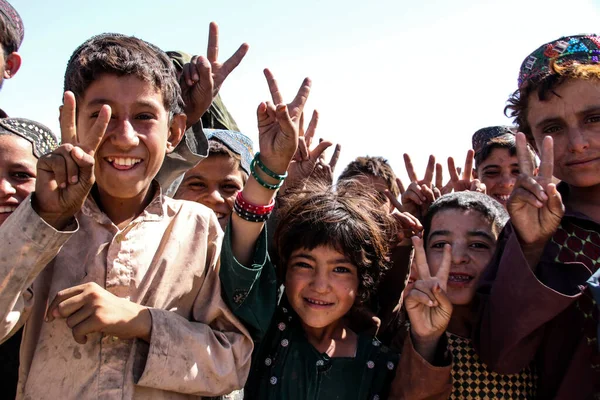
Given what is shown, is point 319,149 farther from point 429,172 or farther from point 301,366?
point 301,366

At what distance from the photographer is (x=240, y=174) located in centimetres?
344

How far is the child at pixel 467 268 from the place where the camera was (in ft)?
7.83

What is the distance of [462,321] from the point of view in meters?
2.61

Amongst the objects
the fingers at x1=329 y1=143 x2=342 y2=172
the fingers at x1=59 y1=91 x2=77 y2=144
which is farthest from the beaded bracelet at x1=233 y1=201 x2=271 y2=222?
the fingers at x1=329 y1=143 x2=342 y2=172

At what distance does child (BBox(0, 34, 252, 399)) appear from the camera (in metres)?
1.76

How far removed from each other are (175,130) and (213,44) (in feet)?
2.88

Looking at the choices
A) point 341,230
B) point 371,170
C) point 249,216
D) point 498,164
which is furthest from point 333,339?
point 498,164

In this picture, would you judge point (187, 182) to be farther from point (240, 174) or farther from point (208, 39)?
point (208, 39)

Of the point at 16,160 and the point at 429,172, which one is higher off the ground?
the point at 429,172

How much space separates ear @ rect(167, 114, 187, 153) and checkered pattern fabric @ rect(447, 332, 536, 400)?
56.6 inches

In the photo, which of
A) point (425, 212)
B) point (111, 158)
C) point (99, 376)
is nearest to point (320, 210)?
point (425, 212)

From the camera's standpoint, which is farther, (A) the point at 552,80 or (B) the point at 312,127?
(B) the point at 312,127

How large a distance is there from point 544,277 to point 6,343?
214cm

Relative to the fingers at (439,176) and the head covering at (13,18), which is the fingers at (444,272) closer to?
the fingers at (439,176)
